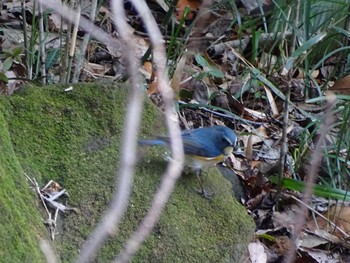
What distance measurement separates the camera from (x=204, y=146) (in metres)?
4.00

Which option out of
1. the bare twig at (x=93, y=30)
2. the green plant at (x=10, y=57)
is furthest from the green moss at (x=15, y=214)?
the green plant at (x=10, y=57)

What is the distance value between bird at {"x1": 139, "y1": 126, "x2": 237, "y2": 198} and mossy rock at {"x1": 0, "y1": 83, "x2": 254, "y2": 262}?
0.07 metres

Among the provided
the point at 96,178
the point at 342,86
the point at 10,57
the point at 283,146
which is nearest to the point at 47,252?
the point at 96,178

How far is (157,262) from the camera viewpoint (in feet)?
11.1

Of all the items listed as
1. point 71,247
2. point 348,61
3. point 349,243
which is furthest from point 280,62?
point 71,247

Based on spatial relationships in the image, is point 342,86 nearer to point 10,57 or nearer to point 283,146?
point 283,146

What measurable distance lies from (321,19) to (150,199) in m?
3.77

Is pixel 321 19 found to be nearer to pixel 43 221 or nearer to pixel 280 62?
pixel 280 62

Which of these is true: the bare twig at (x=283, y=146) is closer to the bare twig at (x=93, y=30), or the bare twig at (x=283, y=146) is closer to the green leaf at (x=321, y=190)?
the green leaf at (x=321, y=190)

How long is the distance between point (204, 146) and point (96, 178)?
69 cm

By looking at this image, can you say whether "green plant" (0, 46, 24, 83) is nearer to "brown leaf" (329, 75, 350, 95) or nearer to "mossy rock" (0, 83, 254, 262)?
"mossy rock" (0, 83, 254, 262)

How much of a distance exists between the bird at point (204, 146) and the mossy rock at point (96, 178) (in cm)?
7

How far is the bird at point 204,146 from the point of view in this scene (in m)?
3.94

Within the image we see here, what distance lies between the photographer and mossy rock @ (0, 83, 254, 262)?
10.7 feet
